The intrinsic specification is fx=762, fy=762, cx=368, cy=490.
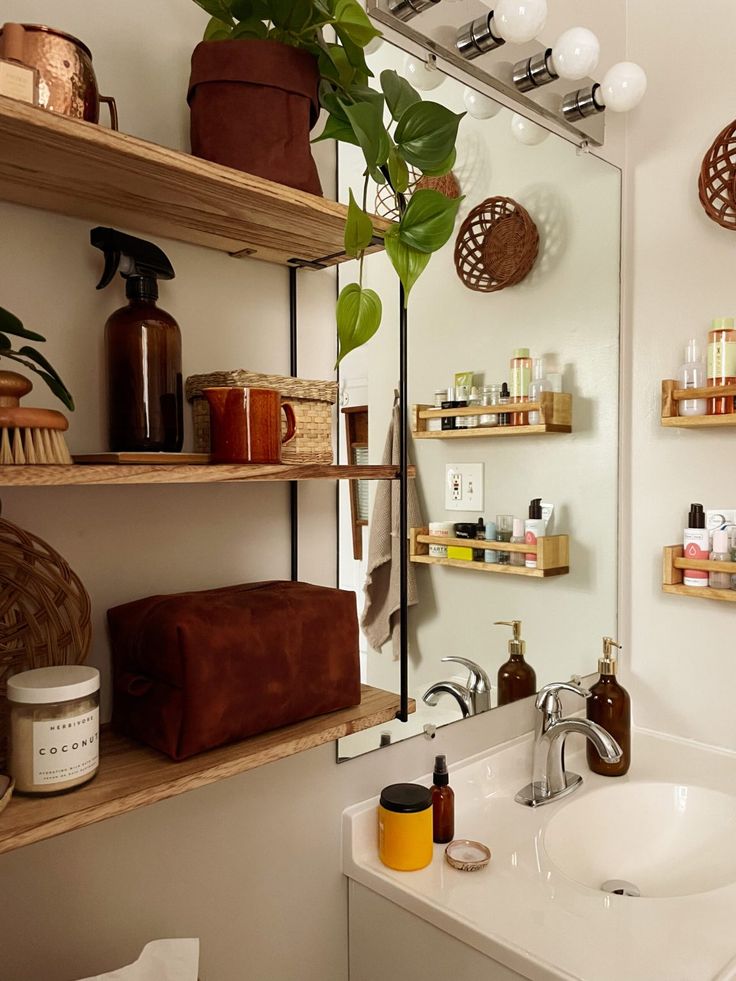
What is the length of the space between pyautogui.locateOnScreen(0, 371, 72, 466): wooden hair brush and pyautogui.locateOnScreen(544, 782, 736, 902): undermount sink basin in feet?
3.39

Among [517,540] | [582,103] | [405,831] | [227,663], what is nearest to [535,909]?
[405,831]

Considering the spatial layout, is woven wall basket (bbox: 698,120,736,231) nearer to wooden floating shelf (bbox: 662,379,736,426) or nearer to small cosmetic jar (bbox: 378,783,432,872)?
wooden floating shelf (bbox: 662,379,736,426)

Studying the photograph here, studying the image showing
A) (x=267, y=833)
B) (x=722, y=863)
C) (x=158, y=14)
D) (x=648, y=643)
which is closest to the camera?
(x=158, y=14)

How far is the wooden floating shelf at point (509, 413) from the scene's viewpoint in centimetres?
141

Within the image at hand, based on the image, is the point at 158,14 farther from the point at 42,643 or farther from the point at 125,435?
the point at 42,643

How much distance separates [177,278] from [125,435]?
0.25 metres

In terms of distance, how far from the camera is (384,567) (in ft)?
3.96

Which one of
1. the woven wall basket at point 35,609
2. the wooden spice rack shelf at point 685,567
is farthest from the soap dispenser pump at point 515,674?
the woven wall basket at point 35,609

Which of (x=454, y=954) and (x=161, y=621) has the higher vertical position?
(x=161, y=621)

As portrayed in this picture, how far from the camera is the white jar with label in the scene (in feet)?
2.28

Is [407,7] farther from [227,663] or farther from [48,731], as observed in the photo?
[48,731]

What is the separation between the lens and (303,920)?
3.75 ft

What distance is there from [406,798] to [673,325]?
114 cm

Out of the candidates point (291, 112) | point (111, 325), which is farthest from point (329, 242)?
point (111, 325)
